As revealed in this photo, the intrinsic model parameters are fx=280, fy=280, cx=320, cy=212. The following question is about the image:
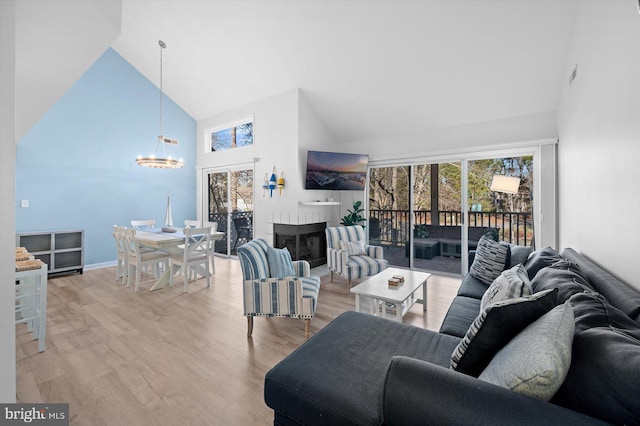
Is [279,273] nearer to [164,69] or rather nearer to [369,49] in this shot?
[369,49]

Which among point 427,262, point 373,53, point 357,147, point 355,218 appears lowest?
point 427,262

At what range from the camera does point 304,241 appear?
5.00 metres

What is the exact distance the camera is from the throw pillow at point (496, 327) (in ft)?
3.58

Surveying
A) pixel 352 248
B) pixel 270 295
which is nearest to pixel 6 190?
pixel 270 295

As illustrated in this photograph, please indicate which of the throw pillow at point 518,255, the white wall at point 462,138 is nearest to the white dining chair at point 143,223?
the white wall at point 462,138

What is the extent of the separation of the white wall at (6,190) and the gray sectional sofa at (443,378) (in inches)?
42.2

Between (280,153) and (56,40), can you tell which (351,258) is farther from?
(56,40)

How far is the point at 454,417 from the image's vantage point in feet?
2.75

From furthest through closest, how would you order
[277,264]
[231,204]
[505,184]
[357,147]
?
[231,204]
[357,147]
[505,184]
[277,264]

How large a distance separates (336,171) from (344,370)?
13.2 feet

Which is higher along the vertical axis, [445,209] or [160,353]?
[445,209]

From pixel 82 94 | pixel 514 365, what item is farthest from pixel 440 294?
pixel 82 94

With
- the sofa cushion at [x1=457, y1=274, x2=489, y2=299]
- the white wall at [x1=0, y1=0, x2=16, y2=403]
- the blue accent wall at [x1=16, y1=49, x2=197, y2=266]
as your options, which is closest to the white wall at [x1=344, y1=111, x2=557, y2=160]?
the sofa cushion at [x1=457, y1=274, x2=489, y2=299]

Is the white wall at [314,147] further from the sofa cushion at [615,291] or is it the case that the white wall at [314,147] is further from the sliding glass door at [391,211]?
the sofa cushion at [615,291]
